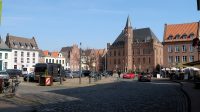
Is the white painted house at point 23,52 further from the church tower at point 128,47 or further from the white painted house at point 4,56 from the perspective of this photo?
the church tower at point 128,47

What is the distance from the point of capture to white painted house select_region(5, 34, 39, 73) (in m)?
106

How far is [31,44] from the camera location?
114125 millimetres

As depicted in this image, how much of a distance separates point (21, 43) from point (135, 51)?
171 feet

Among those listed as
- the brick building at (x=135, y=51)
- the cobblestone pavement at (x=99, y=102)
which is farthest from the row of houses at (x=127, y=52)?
the cobblestone pavement at (x=99, y=102)

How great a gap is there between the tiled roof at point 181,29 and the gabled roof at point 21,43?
43.5 meters

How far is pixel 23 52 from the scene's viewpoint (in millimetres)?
108938

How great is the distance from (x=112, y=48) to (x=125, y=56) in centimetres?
1056

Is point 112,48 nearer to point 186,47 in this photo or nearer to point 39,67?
point 186,47

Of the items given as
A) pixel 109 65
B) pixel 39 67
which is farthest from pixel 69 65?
pixel 39 67

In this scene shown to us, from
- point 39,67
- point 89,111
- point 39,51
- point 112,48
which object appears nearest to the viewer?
point 89,111

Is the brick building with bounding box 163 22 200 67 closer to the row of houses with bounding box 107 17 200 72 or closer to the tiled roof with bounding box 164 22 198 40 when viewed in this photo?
the tiled roof with bounding box 164 22 198 40

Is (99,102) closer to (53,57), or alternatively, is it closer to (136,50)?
(53,57)

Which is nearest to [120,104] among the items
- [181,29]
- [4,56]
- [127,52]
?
[4,56]

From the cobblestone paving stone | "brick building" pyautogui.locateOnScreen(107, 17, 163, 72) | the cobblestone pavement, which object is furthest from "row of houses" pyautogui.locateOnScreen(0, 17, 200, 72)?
the cobblestone pavement
